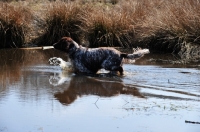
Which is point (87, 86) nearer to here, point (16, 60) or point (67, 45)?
point (67, 45)

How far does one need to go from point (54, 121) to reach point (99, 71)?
18.6ft

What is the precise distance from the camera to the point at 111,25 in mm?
18812

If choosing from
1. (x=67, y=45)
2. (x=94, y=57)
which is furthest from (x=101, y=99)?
(x=67, y=45)

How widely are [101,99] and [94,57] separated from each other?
341 centimetres

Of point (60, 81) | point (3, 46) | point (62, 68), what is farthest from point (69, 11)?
point (60, 81)

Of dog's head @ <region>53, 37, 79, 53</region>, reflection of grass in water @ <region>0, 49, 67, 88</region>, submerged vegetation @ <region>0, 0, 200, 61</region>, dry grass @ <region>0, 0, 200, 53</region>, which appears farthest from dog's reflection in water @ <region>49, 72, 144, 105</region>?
dry grass @ <region>0, 0, 200, 53</region>

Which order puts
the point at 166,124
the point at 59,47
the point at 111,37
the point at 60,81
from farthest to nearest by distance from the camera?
the point at 111,37 < the point at 59,47 < the point at 60,81 < the point at 166,124

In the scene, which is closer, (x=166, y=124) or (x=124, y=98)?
(x=166, y=124)

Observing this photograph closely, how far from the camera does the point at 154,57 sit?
16844 millimetres

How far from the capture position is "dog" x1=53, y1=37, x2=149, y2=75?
43.3ft

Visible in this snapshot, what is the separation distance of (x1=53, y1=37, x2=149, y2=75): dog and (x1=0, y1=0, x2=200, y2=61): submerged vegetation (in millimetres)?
3769

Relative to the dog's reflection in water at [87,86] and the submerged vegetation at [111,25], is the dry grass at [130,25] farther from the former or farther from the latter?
Result: the dog's reflection in water at [87,86]

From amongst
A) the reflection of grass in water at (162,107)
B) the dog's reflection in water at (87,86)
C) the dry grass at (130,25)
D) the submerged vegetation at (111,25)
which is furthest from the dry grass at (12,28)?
the reflection of grass in water at (162,107)

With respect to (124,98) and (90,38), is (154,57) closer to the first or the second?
(90,38)
